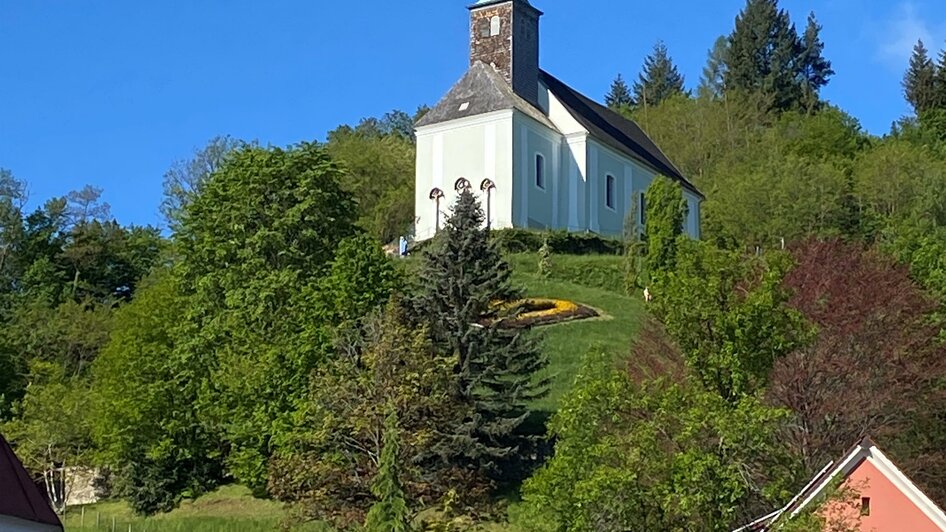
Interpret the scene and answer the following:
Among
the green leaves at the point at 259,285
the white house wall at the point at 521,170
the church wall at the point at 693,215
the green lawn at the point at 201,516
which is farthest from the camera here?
the church wall at the point at 693,215

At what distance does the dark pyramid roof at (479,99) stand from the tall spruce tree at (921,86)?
4195 centimetres

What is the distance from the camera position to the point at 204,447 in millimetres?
37562

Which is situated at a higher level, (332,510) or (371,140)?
(371,140)

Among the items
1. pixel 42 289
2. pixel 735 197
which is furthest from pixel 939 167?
pixel 42 289

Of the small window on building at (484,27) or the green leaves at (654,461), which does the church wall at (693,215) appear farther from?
the green leaves at (654,461)

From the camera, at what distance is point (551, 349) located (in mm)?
44625

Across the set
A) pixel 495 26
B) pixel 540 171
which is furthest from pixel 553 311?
pixel 495 26

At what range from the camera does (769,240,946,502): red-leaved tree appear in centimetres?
2714

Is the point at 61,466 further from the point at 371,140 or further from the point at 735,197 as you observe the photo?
the point at 371,140

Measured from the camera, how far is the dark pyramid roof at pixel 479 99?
61.7 meters

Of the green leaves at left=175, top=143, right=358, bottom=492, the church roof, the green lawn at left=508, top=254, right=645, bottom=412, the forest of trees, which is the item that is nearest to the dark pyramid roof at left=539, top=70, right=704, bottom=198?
the church roof

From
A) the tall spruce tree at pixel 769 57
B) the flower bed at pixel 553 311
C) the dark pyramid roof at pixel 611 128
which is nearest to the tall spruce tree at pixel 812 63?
the tall spruce tree at pixel 769 57

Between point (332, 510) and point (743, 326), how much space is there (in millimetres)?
9560

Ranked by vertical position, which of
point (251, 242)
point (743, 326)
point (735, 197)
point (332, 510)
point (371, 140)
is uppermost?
point (371, 140)
